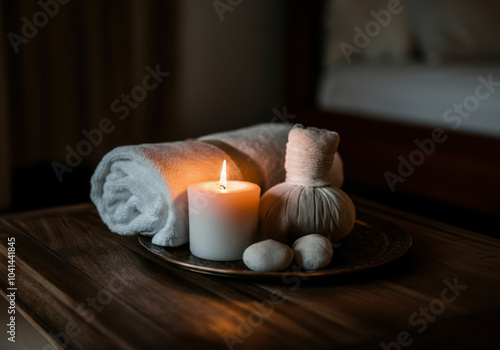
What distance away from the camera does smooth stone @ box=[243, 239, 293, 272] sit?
63cm

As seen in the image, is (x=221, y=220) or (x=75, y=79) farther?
(x=75, y=79)

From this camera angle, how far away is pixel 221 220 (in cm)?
68

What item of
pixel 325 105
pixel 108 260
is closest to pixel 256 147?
pixel 108 260

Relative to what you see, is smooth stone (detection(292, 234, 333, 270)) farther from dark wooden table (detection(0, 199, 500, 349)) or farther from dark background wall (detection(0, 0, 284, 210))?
dark background wall (detection(0, 0, 284, 210))

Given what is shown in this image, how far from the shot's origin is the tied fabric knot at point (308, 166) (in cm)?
71

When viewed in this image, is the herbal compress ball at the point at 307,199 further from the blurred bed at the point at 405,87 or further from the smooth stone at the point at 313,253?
the blurred bed at the point at 405,87

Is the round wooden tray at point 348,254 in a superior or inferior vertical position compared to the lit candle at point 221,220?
inferior

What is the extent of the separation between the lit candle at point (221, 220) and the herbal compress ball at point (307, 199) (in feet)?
0.12

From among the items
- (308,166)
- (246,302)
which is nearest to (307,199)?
(308,166)

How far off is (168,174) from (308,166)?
0.18 m

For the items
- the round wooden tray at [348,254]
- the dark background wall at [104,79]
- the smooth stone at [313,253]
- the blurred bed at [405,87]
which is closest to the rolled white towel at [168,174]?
the round wooden tray at [348,254]

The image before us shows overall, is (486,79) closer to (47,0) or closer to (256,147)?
(256,147)

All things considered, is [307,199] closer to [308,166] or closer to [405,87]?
[308,166]

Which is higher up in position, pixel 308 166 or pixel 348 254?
pixel 308 166
